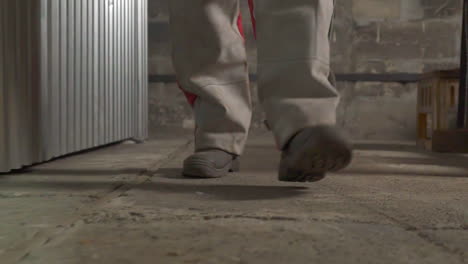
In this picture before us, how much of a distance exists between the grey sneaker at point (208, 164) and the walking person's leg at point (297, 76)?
336 millimetres

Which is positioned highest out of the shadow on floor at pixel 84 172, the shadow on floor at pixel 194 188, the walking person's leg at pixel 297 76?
the walking person's leg at pixel 297 76

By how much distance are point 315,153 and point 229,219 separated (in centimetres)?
29

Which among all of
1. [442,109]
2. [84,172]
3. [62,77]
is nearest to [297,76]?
[84,172]

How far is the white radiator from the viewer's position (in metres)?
1.48

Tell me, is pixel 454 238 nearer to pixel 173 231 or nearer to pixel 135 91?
pixel 173 231

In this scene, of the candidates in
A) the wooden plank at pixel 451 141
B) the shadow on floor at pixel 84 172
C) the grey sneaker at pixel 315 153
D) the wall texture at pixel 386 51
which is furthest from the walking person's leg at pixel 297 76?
the wall texture at pixel 386 51

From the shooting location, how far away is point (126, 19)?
9.34ft

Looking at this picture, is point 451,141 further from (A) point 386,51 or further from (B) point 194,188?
(B) point 194,188

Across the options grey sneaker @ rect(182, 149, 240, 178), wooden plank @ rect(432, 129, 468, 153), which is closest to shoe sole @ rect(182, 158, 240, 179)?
grey sneaker @ rect(182, 149, 240, 178)

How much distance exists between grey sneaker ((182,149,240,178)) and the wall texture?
100 inches

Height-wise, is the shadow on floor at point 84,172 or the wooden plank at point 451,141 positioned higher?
the shadow on floor at point 84,172

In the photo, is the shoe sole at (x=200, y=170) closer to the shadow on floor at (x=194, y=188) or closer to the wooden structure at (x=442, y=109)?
the shadow on floor at (x=194, y=188)

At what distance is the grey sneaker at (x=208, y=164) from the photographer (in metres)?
1.45

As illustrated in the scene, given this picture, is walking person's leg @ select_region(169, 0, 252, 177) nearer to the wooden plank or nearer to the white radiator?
the white radiator
